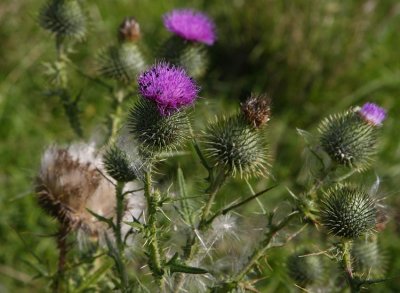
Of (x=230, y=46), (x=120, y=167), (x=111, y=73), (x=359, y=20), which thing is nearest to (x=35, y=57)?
(x=230, y=46)

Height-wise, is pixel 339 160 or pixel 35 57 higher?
pixel 35 57

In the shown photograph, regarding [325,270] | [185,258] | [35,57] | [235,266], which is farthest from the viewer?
[35,57]

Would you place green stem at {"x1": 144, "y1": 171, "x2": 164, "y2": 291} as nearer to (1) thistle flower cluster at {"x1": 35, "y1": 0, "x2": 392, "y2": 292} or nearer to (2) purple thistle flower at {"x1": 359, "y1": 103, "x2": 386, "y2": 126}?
(1) thistle flower cluster at {"x1": 35, "y1": 0, "x2": 392, "y2": 292}

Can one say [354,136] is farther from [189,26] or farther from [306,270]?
[189,26]

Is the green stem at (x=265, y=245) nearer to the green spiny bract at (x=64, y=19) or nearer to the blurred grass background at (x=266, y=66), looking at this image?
the green spiny bract at (x=64, y=19)

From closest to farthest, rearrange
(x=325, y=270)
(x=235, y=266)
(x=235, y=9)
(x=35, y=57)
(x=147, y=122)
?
(x=147, y=122), (x=235, y=266), (x=325, y=270), (x=35, y=57), (x=235, y=9)

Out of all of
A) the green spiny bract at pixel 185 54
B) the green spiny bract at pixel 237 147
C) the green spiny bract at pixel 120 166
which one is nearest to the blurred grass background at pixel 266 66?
the green spiny bract at pixel 185 54

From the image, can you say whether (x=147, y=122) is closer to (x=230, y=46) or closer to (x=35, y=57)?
(x=35, y=57)
